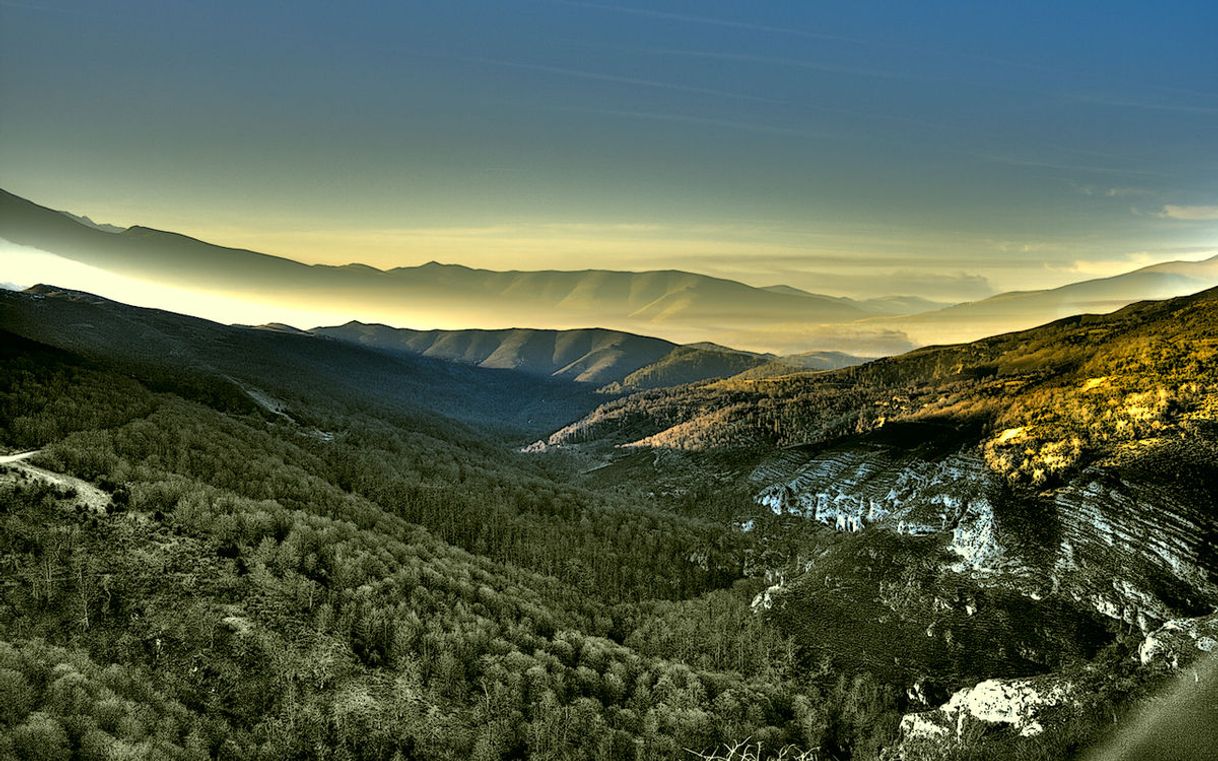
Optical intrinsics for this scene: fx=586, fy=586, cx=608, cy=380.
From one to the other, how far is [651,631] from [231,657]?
220ft

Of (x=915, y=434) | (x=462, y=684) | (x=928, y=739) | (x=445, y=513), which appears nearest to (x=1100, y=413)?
(x=915, y=434)

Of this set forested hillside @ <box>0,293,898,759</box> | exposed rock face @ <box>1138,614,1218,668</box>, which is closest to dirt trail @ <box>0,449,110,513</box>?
forested hillside @ <box>0,293,898,759</box>

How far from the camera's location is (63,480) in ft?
214

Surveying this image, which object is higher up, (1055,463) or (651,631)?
(1055,463)

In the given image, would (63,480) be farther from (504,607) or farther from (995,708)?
(995,708)

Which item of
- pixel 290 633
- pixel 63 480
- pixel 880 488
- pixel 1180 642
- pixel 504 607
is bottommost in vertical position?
pixel 504 607

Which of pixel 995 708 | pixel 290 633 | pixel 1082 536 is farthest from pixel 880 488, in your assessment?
pixel 290 633

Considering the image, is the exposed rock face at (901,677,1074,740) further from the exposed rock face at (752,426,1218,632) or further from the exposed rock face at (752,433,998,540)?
the exposed rock face at (752,433,998,540)

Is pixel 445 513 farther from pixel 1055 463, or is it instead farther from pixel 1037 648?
pixel 1055 463

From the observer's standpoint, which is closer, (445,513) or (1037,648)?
(1037,648)

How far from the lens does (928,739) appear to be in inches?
2579

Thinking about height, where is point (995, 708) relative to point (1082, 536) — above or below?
below

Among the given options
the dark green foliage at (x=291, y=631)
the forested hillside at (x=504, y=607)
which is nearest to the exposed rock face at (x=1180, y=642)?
the forested hillside at (x=504, y=607)

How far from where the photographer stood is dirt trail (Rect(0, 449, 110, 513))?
63.3 m
